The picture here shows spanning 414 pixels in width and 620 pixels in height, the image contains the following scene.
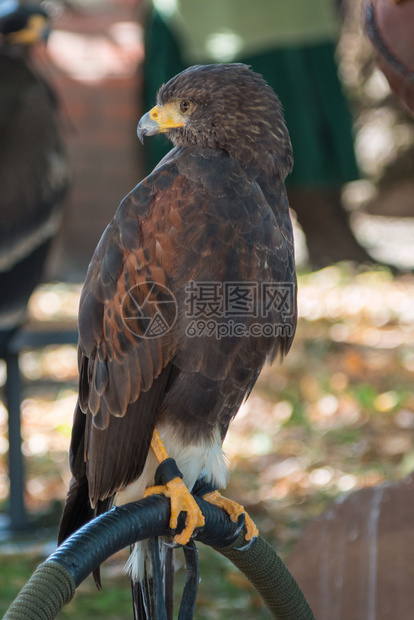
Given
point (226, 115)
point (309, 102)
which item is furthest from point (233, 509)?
point (309, 102)

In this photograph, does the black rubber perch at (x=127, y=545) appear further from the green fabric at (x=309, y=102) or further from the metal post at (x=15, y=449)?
the green fabric at (x=309, y=102)

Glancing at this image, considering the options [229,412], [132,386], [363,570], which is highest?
[132,386]

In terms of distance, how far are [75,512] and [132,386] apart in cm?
34

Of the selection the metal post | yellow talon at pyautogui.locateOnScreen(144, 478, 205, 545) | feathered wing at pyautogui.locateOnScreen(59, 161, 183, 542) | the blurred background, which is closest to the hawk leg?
yellow talon at pyautogui.locateOnScreen(144, 478, 205, 545)

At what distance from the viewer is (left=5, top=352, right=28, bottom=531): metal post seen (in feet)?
11.5

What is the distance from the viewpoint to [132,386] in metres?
1.62

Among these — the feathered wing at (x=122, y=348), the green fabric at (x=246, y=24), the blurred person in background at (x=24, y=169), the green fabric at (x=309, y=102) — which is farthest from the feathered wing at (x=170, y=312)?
the green fabric at (x=309, y=102)

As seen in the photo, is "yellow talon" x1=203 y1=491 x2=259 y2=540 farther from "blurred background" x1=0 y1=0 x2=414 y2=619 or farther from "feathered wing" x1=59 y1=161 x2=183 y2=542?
"blurred background" x1=0 y1=0 x2=414 y2=619

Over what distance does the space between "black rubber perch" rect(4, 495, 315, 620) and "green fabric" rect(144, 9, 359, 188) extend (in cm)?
510

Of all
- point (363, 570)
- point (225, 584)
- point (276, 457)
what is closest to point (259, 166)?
point (363, 570)

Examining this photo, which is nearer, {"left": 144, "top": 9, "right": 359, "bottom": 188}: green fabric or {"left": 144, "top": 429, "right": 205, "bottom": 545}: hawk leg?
{"left": 144, "top": 429, "right": 205, "bottom": 545}: hawk leg

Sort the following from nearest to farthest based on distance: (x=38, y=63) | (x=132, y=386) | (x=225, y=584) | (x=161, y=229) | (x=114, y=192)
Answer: (x=161, y=229)
(x=132, y=386)
(x=225, y=584)
(x=38, y=63)
(x=114, y=192)

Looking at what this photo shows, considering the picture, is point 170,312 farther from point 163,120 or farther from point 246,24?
point 246,24

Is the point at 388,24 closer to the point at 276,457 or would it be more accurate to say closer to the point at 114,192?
the point at 276,457
